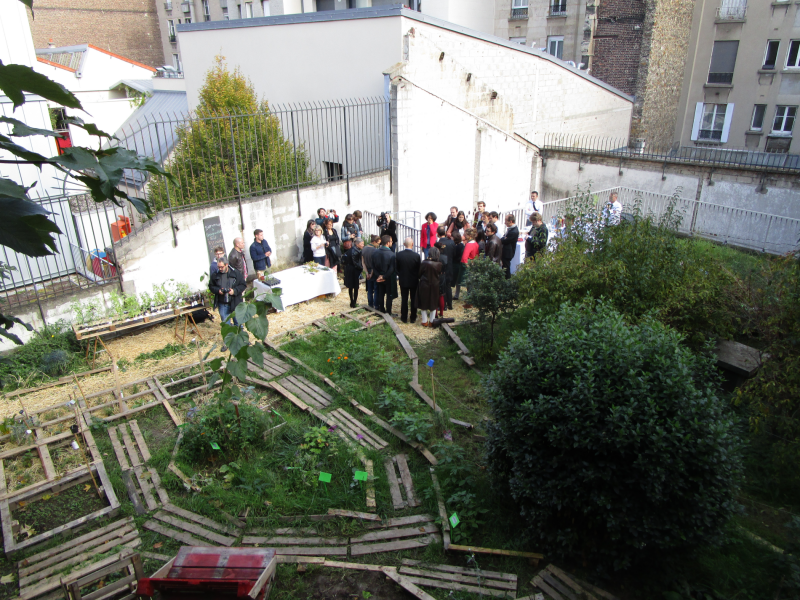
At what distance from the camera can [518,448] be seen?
4.79 metres

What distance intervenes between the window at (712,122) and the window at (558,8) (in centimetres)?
783

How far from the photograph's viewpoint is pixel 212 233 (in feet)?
36.4

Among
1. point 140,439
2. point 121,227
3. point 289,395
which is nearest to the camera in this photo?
point 140,439

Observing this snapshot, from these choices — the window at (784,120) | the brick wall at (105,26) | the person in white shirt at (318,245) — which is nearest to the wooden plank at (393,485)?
the person in white shirt at (318,245)

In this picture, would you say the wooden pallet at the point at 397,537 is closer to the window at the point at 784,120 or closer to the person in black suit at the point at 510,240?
the person in black suit at the point at 510,240

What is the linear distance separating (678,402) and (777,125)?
2532 centimetres

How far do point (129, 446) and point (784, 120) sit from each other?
1089 inches

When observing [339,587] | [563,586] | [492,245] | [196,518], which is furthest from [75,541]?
[492,245]

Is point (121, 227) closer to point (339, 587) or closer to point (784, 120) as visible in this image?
point (339, 587)

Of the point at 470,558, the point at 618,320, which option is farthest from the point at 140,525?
the point at 618,320

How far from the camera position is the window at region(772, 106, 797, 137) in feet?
75.4

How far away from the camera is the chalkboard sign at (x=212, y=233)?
11.0m

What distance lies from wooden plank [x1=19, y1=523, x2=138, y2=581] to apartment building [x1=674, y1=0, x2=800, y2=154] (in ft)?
90.3

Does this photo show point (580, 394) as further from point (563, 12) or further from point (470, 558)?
point (563, 12)
